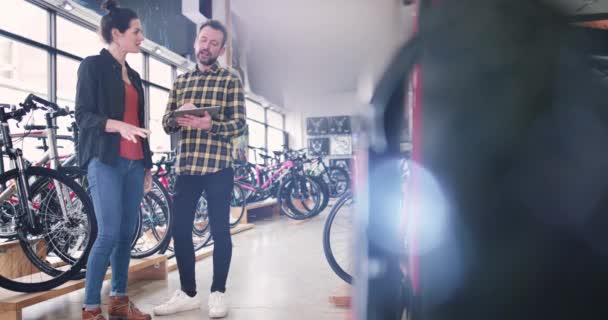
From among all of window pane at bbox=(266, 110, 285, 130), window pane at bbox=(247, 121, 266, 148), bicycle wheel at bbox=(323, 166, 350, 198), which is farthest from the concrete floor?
window pane at bbox=(266, 110, 285, 130)

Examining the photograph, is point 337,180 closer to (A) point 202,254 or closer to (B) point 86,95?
(A) point 202,254

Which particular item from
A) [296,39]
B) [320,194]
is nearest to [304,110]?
[296,39]

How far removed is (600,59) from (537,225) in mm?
301

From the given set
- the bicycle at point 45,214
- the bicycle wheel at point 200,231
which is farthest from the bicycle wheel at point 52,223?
the bicycle wheel at point 200,231

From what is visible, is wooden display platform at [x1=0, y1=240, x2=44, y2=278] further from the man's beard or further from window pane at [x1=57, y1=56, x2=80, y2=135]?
window pane at [x1=57, y1=56, x2=80, y2=135]

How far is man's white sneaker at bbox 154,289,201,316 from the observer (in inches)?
77.4

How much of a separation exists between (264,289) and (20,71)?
135 inches

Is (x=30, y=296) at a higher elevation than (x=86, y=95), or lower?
lower

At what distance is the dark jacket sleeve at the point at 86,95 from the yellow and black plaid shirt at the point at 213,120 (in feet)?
1.06

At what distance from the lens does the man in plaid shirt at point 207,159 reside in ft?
6.31

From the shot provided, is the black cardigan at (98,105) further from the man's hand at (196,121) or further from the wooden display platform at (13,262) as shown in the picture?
the wooden display platform at (13,262)

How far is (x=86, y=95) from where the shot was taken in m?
1.72

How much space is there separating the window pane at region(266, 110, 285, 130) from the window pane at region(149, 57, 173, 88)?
5.81 meters

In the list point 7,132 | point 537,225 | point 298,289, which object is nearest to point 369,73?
point 537,225
